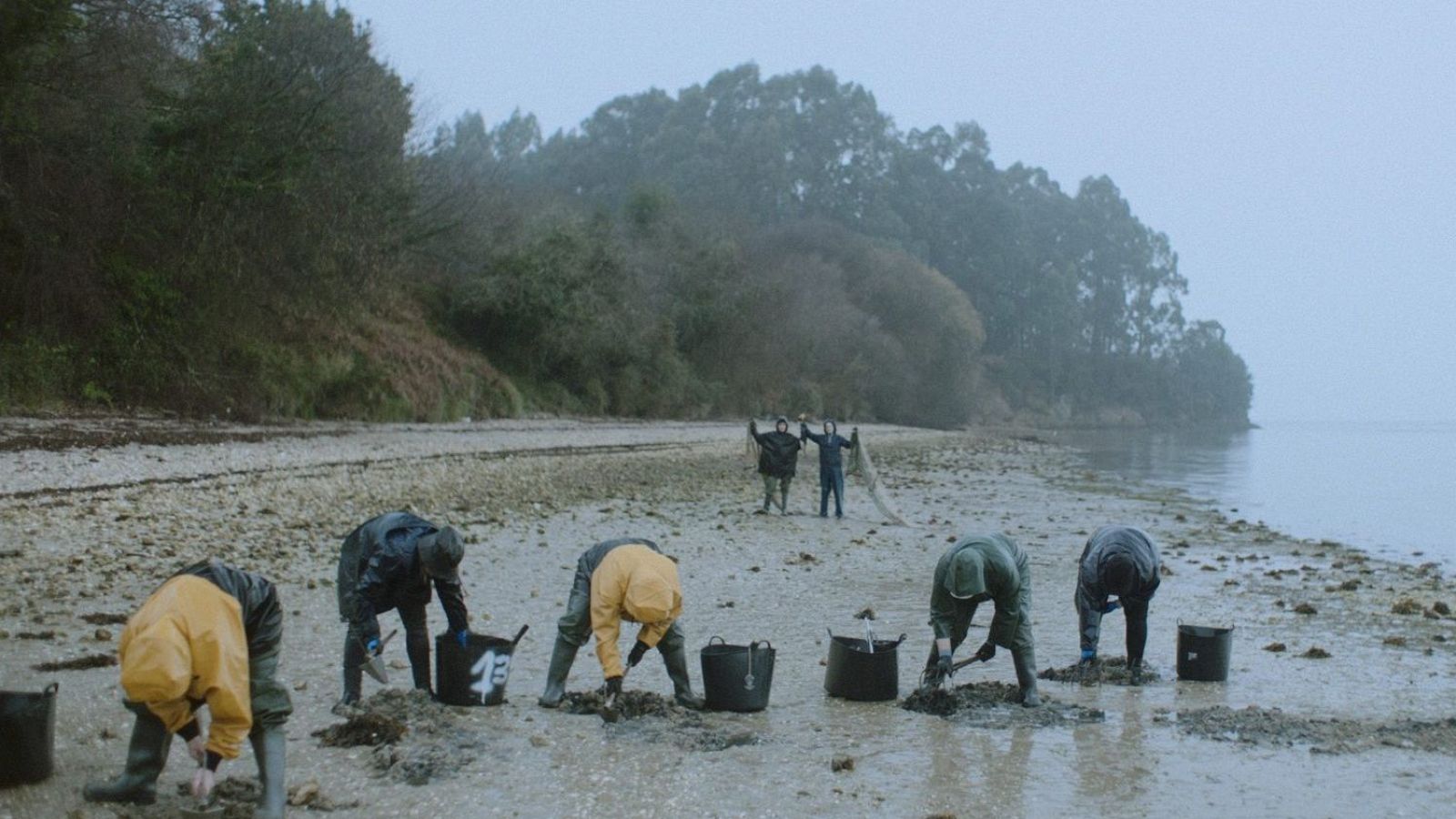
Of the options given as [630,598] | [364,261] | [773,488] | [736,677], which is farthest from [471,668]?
[364,261]

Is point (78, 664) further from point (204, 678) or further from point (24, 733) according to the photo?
point (204, 678)

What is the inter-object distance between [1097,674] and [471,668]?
186 inches

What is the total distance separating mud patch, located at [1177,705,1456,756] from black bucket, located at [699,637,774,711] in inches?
108

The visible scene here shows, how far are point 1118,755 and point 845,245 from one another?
265 feet

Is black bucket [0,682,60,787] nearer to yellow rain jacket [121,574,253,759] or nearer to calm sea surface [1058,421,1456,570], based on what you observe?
→ yellow rain jacket [121,574,253,759]

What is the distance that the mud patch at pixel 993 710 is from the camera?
26.9 feet

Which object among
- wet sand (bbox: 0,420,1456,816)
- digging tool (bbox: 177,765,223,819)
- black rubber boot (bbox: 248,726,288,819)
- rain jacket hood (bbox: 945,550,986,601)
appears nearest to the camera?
digging tool (bbox: 177,765,223,819)

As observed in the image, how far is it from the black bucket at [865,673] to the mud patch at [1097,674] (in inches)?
64.3

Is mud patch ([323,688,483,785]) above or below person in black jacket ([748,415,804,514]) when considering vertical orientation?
below

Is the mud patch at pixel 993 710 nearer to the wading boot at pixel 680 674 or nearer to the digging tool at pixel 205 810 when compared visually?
the wading boot at pixel 680 674

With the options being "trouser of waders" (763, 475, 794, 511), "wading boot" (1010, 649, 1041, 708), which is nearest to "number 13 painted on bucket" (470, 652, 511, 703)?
"wading boot" (1010, 649, 1041, 708)

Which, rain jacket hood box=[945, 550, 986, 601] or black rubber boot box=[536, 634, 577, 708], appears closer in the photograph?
black rubber boot box=[536, 634, 577, 708]

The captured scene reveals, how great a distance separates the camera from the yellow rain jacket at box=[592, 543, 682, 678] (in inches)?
301

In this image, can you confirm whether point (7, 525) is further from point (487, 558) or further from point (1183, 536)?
point (1183, 536)
